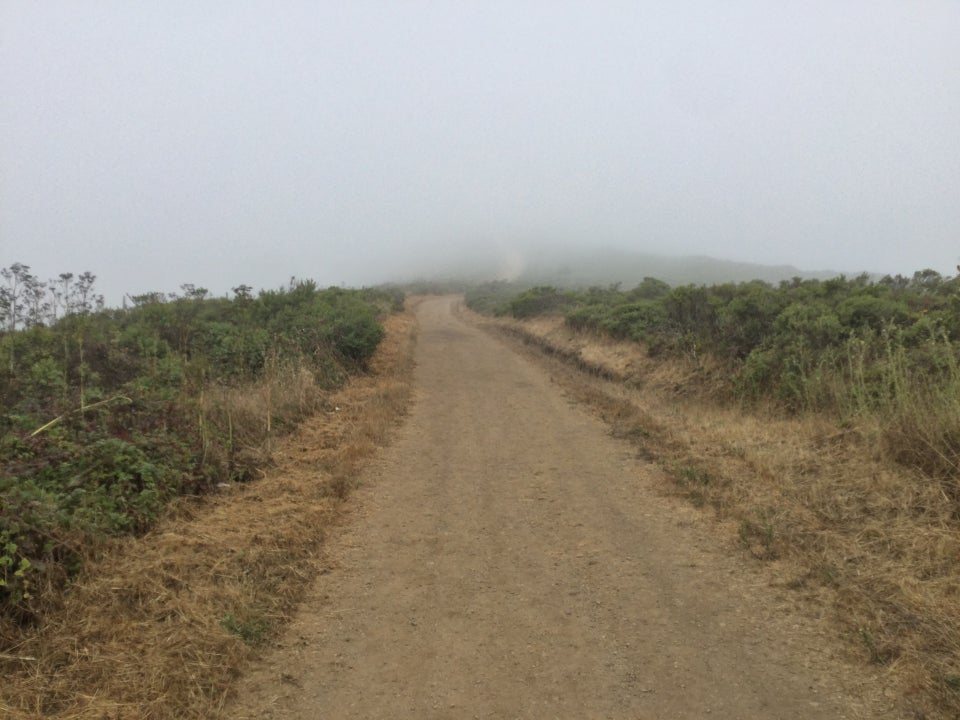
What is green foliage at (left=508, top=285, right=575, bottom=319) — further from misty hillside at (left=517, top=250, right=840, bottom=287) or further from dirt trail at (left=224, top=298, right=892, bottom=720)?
misty hillside at (left=517, top=250, right=840, bottom=287)

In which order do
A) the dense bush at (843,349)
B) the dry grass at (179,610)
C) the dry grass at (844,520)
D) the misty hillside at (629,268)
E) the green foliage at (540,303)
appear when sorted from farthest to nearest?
the misty hillside at (629,268) → the green foliage at (540,303) → the dense bush at (843,349) → the dry grass at (844,520) → the dry grass at (179,610)

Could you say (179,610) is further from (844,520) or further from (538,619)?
(844,520)

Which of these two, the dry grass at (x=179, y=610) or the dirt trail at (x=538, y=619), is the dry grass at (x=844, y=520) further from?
the dry grass at (x=179, y=610)

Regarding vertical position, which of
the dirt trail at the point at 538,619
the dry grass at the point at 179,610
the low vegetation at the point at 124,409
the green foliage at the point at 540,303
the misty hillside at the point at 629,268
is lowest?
the dirt trail at the point at 538,619

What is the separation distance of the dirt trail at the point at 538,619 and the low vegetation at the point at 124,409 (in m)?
1.54

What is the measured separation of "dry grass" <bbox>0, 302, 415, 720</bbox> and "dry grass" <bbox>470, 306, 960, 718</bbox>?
11.8 feet

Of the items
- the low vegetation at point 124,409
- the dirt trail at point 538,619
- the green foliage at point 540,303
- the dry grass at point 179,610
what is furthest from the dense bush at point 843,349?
the green foliage at point 540,303

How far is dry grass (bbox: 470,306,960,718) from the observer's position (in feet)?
11.6

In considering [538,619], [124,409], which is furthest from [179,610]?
[124,409]

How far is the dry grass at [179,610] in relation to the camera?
10.3ft

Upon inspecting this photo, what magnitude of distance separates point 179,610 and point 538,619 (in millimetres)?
2298

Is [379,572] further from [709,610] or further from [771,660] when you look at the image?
[771,660]

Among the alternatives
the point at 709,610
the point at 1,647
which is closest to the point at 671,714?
the point at 709,610

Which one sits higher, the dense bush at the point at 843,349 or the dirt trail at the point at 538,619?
the dense bush at the point at 843,349
